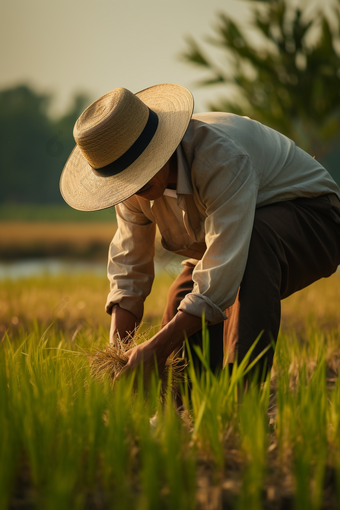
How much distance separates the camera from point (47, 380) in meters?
1.57

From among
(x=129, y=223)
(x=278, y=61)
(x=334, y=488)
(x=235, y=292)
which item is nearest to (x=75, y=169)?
(x=129, y=223)

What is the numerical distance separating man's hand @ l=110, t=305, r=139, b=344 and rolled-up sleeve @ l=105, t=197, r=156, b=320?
3 cm

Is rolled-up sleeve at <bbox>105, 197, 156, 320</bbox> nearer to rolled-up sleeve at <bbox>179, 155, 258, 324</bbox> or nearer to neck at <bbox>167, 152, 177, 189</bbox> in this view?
neck at <bbox>167, 152, 177, 189</bbox>

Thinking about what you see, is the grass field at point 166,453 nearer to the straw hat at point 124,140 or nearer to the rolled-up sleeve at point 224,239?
the rolled-up sleeve at point 224,239

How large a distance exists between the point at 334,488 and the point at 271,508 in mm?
174

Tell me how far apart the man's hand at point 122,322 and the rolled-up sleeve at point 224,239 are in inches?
18.7

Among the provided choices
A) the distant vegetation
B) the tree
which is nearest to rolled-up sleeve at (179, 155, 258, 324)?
the tree

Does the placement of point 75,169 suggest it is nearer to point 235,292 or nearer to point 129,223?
point 129,223

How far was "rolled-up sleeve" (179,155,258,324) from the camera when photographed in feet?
5.22

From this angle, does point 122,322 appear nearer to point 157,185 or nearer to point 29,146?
point 157,185

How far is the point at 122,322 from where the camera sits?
6.66 feet

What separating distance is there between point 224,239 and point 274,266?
219mm

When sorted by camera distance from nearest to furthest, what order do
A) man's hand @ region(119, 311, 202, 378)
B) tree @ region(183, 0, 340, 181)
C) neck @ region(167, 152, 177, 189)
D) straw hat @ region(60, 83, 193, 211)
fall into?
man's hand @ region(119, 311, 202, 378), straw hat @ region(60, 83, 193, 211), neck @ region(167, 152, 177, 189), tree @ region(183, 0, 340, 181)

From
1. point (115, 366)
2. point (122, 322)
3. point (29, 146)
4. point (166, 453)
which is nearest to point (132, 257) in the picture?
point (122, 322)
